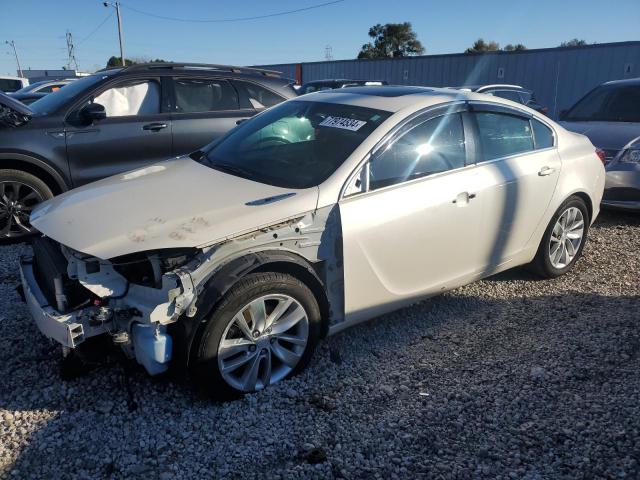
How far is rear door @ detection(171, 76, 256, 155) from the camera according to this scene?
586cm

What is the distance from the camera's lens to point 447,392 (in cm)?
300

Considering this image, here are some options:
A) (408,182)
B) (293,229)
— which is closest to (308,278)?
(293,229)

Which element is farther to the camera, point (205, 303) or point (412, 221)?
point (412, 221)

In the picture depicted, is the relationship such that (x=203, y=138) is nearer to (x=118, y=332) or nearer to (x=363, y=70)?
(x=118, y=332)

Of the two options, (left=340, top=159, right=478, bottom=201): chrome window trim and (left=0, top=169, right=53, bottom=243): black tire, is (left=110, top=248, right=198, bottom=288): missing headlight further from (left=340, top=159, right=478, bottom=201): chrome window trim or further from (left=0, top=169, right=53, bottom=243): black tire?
(left=0, top=169, right=53, bottom=243): black tire

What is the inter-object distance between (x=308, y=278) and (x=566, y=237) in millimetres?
2799

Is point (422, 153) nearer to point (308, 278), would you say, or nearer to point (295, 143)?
point (295, 143)

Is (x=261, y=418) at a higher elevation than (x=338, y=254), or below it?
below

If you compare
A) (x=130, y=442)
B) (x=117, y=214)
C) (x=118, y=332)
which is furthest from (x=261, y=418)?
(x=117, y=214)

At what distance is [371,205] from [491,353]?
1.28 m

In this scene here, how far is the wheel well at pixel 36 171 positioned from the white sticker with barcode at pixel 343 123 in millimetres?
3048

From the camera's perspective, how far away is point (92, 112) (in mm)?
5211

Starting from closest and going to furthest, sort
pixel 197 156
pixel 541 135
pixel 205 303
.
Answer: pixel 205 303
pixel 197 156
pixel 541 135

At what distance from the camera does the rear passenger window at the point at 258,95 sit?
6.30 metres
